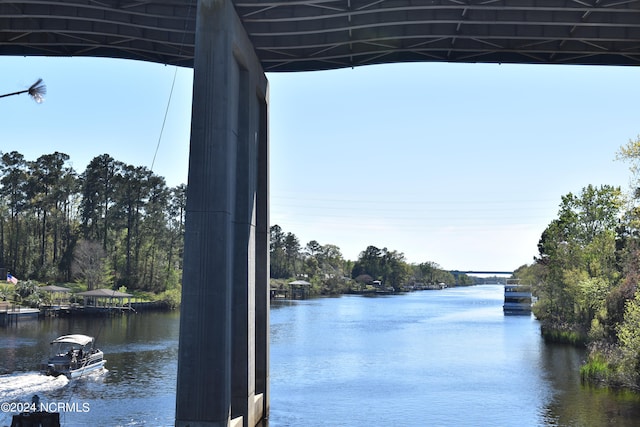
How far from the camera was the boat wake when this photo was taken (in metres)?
29.5

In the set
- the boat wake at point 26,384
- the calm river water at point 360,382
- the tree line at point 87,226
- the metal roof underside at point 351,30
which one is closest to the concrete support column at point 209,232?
the metal roof underside at point 351,30

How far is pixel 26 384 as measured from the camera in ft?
107

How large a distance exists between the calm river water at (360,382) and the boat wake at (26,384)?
6cm

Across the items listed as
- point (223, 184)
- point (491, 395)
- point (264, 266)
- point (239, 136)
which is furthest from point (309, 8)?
point (491, 395)

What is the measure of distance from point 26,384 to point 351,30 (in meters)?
25.4

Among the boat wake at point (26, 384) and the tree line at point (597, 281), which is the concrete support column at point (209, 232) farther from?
the tree line at point (597, 281)

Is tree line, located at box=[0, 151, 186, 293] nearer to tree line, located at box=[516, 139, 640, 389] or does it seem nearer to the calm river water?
the calm river water

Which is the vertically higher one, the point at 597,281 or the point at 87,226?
the point at 87,226

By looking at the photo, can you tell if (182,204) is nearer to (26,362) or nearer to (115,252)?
(115,252)

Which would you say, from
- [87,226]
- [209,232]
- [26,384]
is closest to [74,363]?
[26,384]

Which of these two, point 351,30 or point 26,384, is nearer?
point 351,30

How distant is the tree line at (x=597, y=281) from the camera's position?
110ft

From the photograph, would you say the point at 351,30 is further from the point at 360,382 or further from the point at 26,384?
the point at 26,384

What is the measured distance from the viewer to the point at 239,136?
74.0 feet
